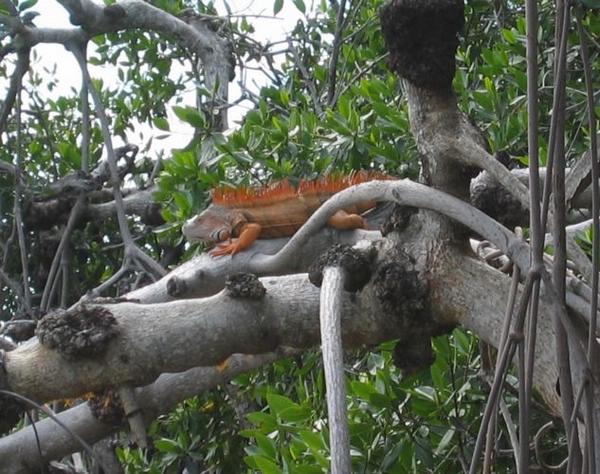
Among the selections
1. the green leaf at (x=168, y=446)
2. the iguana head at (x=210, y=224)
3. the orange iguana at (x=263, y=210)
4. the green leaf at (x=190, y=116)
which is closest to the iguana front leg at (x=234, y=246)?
the orange iguana at (x=263, y=210)

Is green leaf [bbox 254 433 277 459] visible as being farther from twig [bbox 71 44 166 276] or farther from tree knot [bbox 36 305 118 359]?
tree knot [bbox 36 305 118 359]

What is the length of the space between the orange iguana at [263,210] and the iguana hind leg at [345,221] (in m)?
0.11

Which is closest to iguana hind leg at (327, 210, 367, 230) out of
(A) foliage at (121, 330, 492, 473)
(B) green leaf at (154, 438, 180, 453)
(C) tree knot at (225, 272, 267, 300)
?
(A) foliage at (121, 330, 492, 473)

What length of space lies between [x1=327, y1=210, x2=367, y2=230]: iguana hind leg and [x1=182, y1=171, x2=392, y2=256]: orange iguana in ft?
0.36

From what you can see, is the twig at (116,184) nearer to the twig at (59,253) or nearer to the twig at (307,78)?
the twig at (59,253)

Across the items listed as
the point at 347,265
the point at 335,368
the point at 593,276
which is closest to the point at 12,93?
the point at 347,265

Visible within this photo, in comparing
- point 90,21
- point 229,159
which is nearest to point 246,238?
point 229,159

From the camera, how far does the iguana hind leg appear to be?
118 inches

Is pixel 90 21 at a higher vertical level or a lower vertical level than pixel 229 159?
higher

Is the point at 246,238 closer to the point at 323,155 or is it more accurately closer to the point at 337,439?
the point at 323,155

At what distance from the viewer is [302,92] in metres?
5.50

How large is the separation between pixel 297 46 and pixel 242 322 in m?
3.93

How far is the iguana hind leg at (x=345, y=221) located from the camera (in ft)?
9.80

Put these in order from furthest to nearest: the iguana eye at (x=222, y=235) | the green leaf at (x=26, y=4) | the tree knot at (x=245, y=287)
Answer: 1. the green leaf at (x=26, y=4)
2. the iguana eye at (x=222, y=235)
3. the tree knot at (x=245, y=287)
